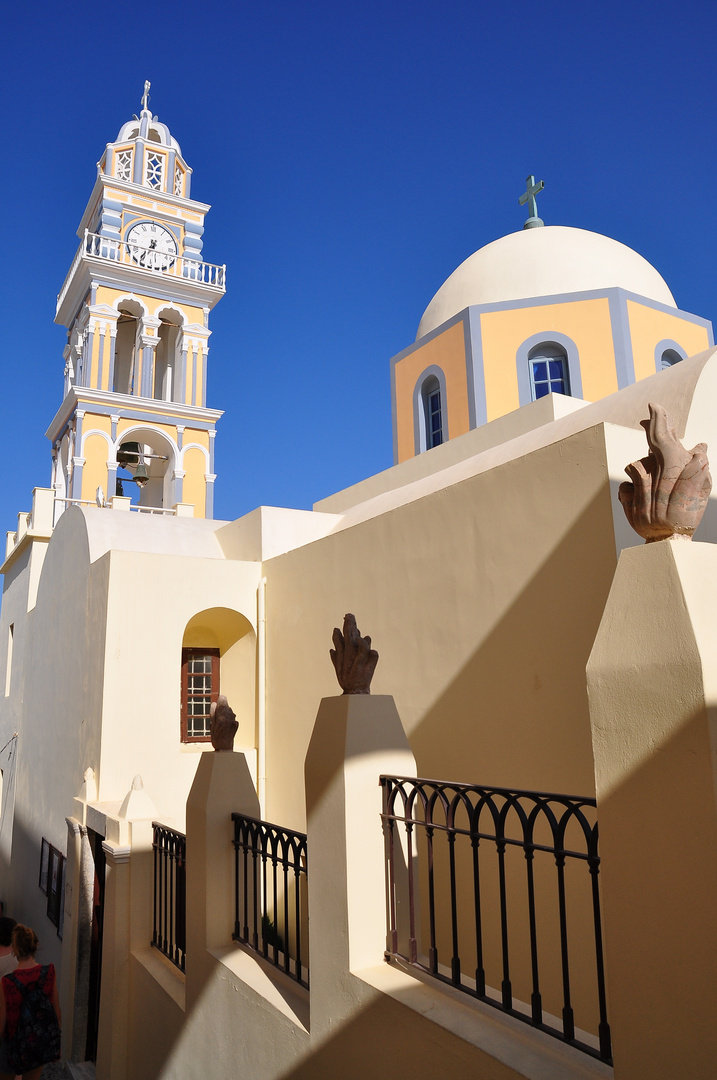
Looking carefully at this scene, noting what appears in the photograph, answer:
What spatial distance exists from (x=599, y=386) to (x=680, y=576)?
7.80 m

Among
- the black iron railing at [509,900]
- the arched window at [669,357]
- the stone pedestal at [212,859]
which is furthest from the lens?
the arched window at [669,357]

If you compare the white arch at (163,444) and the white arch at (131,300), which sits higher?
the white arch at (131,300)

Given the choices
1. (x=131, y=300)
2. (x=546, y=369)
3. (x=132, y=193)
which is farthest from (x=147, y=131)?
(x=546, y=369)

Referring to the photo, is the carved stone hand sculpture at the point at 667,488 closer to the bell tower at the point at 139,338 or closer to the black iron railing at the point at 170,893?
the black iron railing at the point at 170,893

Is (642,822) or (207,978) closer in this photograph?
(642,822)

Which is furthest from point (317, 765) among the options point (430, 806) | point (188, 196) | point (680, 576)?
point (188, 196)

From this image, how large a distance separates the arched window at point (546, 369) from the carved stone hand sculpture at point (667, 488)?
7778 mm

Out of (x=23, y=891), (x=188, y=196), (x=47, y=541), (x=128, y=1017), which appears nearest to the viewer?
(x=128, y=1017)

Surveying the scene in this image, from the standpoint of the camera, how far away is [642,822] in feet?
7.16

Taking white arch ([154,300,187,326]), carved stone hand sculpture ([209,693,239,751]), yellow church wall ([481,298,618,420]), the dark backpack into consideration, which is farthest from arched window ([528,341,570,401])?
white arch ([154,300,187,326])

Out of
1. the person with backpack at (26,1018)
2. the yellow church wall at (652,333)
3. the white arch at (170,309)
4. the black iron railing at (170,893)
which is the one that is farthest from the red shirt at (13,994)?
the white arch at (170,309)

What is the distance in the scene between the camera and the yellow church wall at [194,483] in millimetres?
16859

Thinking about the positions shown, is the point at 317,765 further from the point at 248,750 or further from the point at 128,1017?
the point at 248,750

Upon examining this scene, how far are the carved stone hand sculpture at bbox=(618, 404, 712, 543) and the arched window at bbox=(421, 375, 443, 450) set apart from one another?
8.52 meters
